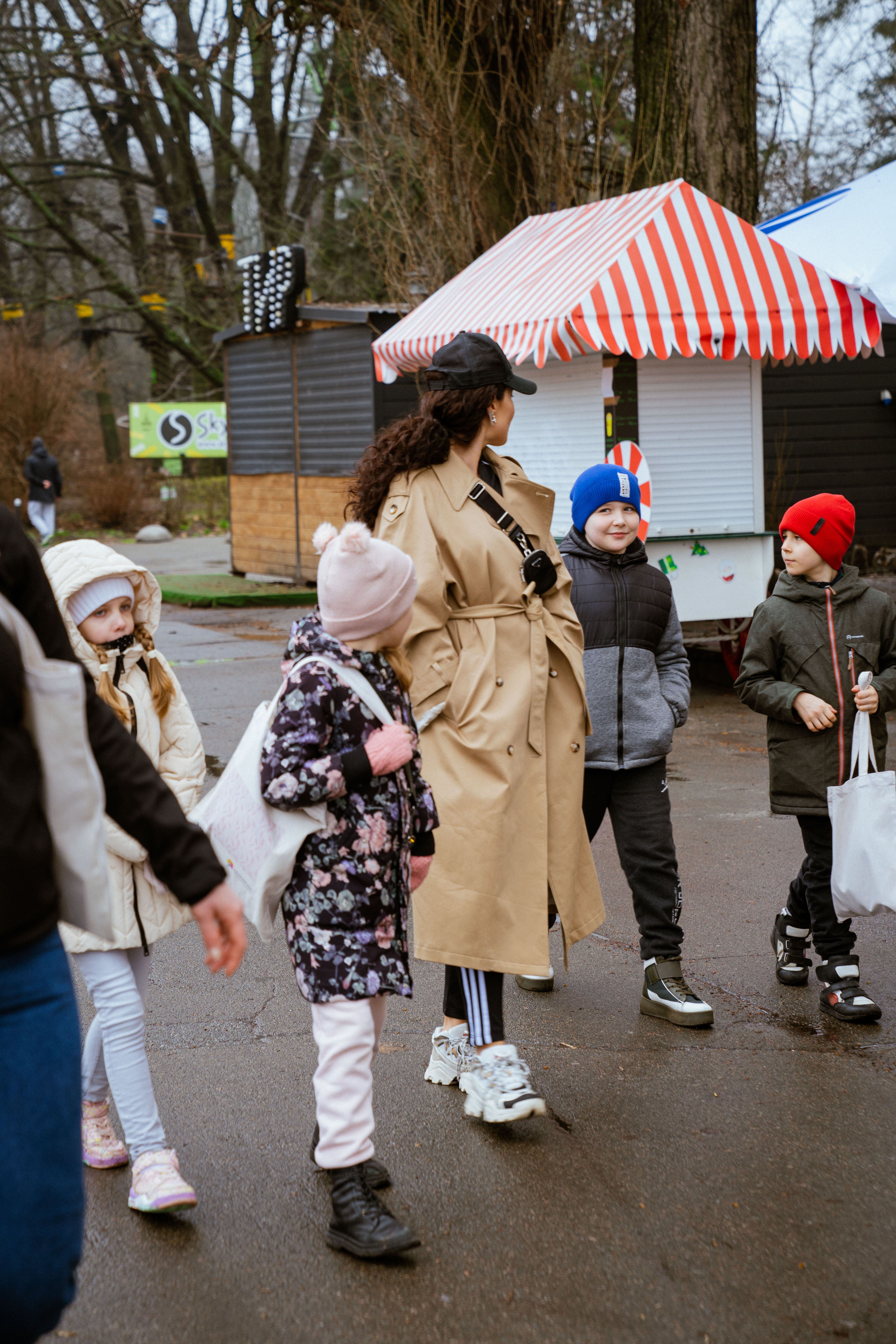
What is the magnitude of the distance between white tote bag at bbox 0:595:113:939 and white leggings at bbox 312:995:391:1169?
1.08 meters

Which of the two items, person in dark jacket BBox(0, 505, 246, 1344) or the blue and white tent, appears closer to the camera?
person in dark jacket BBox(0, 505, 246, 1344)

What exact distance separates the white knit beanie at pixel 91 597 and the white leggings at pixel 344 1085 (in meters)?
1.09

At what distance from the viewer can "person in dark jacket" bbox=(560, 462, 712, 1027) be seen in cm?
432

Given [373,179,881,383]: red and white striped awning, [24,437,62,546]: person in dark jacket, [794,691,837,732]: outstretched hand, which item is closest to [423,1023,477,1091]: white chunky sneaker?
[794,691,837,732]: outstretched hand

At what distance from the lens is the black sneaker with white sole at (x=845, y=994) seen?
427cm

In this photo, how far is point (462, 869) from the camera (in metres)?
3.65

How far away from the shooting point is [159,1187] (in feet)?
10.2

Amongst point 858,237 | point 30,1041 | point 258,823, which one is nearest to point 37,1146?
point 30,1041

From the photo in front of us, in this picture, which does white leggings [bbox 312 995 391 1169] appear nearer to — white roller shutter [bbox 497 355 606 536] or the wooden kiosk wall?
white roller shutter [bbox 497 355 606 536]

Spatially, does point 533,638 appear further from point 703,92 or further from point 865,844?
point 703,92

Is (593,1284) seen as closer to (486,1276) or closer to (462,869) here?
(486,1276)

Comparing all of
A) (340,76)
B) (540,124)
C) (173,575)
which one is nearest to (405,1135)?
(540,124)

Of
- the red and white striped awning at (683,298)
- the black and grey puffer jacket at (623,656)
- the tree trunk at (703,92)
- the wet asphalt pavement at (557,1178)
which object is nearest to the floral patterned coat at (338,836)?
the wet asphalt pavement at (557,1178)

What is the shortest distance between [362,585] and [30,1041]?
54.8 inches
